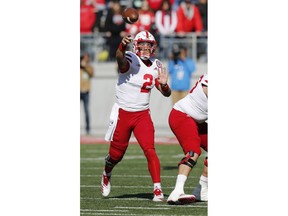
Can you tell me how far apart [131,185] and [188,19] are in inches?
297

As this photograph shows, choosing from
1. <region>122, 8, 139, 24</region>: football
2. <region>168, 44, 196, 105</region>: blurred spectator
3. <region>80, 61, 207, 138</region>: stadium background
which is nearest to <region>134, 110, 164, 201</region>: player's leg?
<region>122, 8, 139, 24</region>: football

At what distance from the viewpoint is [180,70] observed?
14.7 meters

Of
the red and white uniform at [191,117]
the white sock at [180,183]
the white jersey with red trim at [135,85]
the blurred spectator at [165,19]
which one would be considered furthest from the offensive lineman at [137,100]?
the blurred spectator at [165,19]

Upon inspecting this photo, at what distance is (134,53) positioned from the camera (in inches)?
286

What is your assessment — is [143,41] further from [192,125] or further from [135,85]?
[192,125]

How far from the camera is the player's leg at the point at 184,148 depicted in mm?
6707

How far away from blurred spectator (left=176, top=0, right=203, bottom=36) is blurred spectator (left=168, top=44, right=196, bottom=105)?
1.86 ft

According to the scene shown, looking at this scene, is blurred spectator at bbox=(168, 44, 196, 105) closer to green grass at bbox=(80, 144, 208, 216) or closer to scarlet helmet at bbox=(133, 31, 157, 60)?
green grass at bbox=(80, 144, 208, 216)
